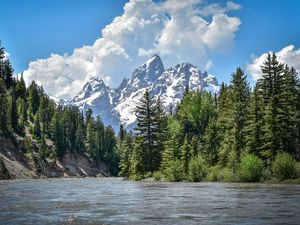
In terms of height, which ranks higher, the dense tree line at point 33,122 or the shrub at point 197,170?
the dense tree line at point 33,122

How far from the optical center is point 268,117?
65.6 metres

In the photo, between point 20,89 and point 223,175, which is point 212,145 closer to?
point 223,175

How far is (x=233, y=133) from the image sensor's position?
7756 cm

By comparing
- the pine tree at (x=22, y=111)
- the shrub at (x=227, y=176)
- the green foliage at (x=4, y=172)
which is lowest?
the shrub at (x=227, y=176)

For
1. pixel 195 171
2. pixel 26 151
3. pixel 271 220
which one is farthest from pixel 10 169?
pixel 271 220

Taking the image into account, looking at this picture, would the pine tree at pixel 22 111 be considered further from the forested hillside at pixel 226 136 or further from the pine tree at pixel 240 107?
the pine tree at pixel 240 107

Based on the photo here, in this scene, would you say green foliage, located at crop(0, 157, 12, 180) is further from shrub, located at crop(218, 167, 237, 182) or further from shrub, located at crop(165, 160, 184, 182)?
shrub, located at crop(218, 167, 237, 182)

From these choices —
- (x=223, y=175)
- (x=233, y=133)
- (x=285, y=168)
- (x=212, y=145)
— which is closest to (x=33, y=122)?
(x=212, y=145)

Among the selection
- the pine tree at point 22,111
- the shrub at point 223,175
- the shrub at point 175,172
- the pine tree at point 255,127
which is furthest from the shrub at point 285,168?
the pine tree at point 22,111

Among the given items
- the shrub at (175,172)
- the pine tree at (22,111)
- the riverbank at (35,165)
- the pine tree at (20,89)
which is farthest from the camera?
the pine tree at (20,89)

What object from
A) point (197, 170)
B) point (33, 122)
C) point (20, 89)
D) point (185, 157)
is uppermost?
point (20, 89)

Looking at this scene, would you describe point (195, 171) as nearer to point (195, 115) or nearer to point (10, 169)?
point (195, 115)

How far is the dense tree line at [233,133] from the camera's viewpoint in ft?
213

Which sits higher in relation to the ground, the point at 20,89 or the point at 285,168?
the point at 20,89
